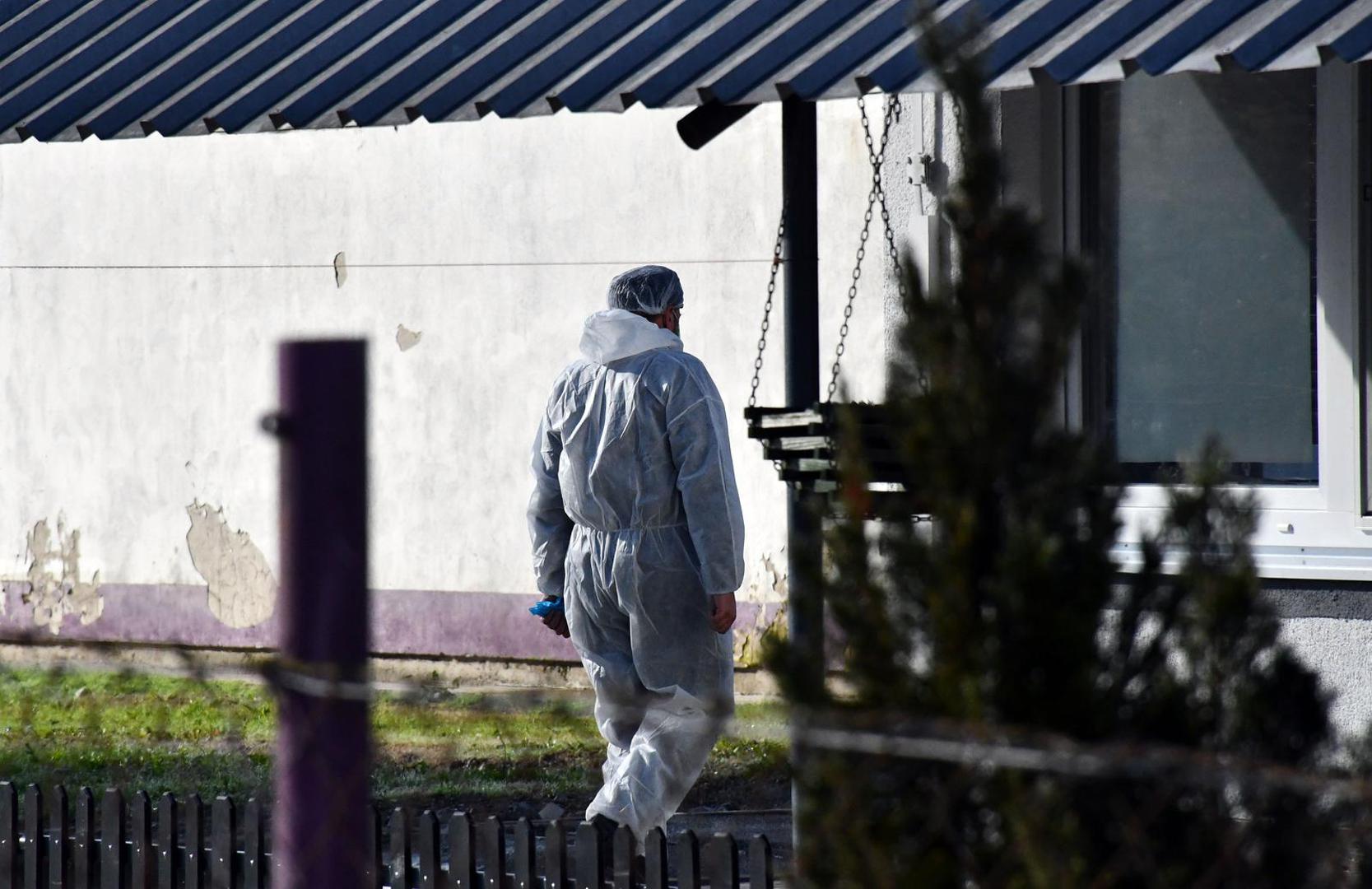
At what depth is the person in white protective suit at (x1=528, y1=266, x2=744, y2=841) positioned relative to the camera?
18.4ft

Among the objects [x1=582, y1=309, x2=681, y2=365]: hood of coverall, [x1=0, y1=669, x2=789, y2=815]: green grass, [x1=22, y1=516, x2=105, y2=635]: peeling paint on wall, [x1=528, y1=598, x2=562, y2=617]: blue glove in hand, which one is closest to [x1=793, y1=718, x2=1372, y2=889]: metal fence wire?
[x1=582, y1=309, x2=681, y2=365]: hood of coverall

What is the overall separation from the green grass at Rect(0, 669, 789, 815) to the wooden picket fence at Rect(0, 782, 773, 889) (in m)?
1.55

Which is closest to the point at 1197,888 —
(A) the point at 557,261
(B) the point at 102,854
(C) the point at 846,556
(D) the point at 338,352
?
(C) the point at 846,556

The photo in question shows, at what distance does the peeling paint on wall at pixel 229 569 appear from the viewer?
33.7 feet

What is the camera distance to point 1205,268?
18.7ft

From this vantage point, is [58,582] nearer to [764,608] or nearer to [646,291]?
[764,608]

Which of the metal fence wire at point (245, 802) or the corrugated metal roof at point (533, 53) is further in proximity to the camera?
the metal fence wire at point (245, 802)

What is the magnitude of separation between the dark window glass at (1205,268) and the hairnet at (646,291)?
124 centimetres

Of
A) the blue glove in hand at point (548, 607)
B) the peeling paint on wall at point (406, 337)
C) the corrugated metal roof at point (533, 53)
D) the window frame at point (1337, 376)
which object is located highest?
the corrugated metal roof at point (533, 53)

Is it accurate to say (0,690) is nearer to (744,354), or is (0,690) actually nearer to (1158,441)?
(744,354)

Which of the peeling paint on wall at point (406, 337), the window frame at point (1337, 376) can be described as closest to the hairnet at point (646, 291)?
the window frame at point (1337, 376)

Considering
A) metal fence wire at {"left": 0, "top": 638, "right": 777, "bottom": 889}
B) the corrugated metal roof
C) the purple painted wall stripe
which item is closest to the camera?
the corrugated metal roof

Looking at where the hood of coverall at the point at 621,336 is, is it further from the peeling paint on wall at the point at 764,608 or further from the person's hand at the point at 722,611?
the peeling paint on wall at the point at 764,608

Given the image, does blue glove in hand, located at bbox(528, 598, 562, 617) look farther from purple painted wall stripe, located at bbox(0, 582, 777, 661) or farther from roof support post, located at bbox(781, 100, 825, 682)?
purple painted wall stripe, located at bbox(0, 582, 777, 661)
